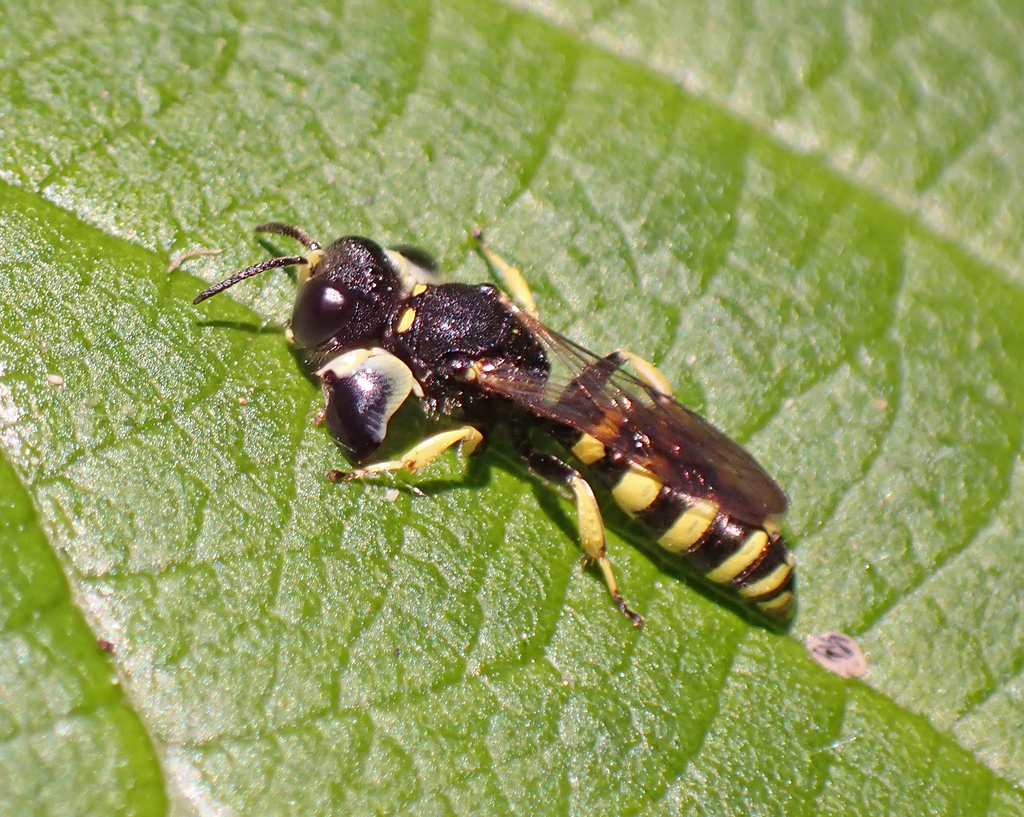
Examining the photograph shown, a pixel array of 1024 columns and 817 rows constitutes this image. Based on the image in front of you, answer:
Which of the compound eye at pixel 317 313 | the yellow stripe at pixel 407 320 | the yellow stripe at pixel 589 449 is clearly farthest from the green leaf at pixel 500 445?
the yellow stripe at pixel 407 320

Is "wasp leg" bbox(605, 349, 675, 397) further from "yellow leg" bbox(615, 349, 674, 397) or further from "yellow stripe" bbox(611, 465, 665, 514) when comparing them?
"yellow stripe" bbox(611, 465, 665, 514)

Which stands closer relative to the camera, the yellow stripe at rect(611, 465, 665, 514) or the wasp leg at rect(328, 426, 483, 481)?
the wasp leg at rect(328, 426, 483, 481)

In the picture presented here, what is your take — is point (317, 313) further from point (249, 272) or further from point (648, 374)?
point (648, 374)

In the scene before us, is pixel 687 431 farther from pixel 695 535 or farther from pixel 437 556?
pixel 437 556

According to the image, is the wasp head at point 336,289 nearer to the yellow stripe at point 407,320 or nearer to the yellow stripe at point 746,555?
the yellow stripe at point 407,320

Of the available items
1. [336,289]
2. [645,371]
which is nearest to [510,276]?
[645,371]

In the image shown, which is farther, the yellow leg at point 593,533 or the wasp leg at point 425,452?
the yellow leg at point 593,533

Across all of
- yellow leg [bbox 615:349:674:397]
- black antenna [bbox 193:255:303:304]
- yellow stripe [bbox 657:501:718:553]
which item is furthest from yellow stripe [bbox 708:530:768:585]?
black antenna [bbox 193:255:303:304]
